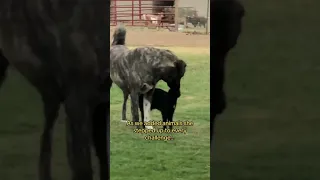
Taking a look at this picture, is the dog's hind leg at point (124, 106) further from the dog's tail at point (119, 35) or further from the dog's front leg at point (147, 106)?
the dog's tail at point (119, 35)

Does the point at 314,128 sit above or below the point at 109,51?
below

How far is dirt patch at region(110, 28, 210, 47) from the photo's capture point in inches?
107

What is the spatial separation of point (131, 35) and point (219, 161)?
0.78 metres

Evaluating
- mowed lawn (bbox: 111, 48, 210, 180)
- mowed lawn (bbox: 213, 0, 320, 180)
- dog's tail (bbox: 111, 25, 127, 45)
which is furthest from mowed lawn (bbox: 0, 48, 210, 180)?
dog's tail (bbox: 111, 25, 127, 45)

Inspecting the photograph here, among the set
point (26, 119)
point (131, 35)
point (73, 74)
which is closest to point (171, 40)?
point (131, 35)

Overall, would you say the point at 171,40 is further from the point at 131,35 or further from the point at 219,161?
the point at 219,161

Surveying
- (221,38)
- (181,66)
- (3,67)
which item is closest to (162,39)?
(181,66)

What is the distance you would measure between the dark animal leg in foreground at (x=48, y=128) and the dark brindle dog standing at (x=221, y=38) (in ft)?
2.62

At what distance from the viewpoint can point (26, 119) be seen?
275 centimetres

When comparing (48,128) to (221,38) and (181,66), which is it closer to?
(181,66)

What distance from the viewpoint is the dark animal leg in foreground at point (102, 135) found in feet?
9.04

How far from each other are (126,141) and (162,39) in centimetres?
55

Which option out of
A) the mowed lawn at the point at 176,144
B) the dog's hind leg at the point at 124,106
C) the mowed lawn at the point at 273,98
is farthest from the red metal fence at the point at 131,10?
the mowed lawn at the point at 273,98

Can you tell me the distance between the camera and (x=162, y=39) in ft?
9.00
